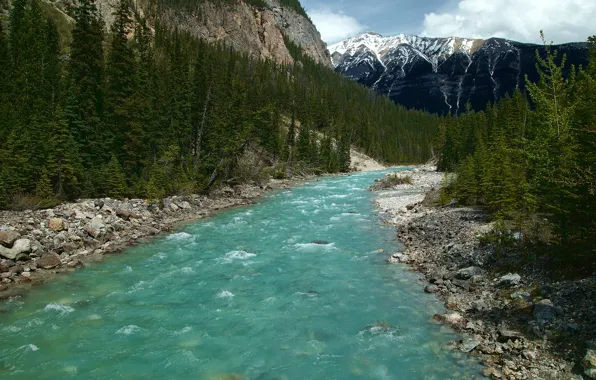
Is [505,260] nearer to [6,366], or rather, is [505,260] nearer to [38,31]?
[6,366]

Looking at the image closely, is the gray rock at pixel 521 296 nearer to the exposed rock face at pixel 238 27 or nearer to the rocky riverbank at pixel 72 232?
the rocky riverbank at pixel 72 232

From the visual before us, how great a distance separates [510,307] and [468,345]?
2211 millimetres

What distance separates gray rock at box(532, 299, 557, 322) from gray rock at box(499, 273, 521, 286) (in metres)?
1.79

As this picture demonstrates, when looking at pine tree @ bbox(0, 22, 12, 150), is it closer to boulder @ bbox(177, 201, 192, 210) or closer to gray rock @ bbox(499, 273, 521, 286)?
boulder @ bbox(177, 201, 192, 210)

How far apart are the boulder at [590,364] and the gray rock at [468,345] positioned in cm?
234

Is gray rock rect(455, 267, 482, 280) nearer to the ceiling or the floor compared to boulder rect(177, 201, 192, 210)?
nearer to the ceiling

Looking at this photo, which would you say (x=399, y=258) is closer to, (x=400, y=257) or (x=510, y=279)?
(x=400, y=257)

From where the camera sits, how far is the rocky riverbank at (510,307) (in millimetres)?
8141

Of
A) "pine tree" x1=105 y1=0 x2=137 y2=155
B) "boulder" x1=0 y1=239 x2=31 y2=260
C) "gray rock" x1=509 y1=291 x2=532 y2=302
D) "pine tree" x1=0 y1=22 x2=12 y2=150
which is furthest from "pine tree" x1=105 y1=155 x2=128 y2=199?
"gray rock" x1=509 y1=291 x2=532 y2=302

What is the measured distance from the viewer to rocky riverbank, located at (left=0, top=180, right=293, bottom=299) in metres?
14.5

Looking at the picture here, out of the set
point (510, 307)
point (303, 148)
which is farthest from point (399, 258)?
point (303, 148)

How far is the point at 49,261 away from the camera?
15359mm

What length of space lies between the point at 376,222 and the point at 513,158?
30.7ft

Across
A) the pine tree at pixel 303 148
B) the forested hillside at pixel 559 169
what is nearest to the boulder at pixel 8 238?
the forested hillside at pixel 559 169
